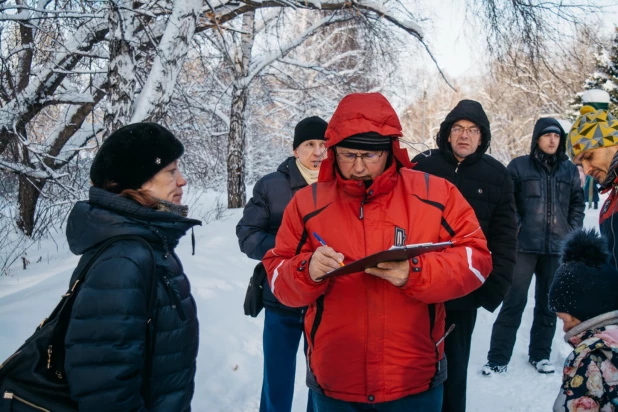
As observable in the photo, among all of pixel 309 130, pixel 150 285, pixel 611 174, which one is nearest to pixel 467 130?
pixel 611 174

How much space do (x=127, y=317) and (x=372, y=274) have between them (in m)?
0.86

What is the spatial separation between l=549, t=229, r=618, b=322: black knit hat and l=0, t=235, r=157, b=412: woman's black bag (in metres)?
1.79

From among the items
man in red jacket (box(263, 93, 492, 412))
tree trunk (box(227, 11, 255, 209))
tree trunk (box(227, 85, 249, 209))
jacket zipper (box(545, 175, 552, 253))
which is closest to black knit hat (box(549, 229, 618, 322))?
man in red jacket (box(263, 93, 492, 412))

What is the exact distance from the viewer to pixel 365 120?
1877 millimetres

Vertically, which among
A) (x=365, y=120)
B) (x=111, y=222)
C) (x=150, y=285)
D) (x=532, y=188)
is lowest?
(x=150, y=285)

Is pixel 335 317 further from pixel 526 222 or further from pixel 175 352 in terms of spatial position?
pixel 526 222

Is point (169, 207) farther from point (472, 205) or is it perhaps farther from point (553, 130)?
point (553, 130)

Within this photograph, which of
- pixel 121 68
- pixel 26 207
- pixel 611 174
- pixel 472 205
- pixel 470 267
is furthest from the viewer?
pixel 26 207

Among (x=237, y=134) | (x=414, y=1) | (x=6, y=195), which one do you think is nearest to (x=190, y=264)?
(x=6, y=195)

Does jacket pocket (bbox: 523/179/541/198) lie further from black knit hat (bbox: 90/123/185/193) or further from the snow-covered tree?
the snow-covered tree

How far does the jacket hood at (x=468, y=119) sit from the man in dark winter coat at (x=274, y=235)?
77 centimetres

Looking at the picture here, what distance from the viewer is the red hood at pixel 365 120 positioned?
1.88m

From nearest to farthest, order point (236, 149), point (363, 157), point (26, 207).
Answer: point (363, 157), point (26, 207), point (236, 149)

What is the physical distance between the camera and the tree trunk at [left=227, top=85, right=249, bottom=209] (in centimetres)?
1117
